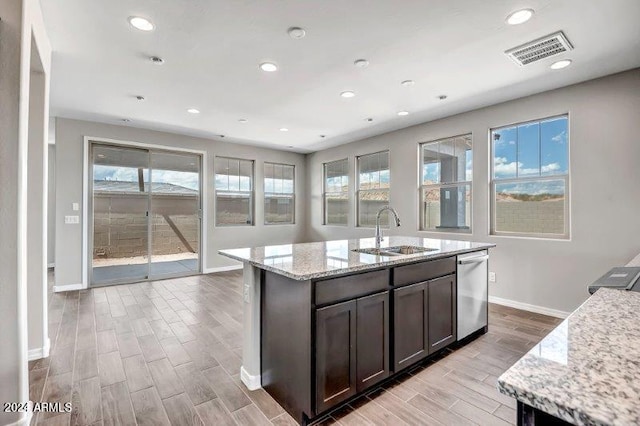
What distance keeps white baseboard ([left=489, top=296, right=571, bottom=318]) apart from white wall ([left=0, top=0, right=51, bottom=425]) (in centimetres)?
473

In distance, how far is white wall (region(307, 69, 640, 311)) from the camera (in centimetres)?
312

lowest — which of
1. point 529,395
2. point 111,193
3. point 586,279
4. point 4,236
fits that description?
point 586,279

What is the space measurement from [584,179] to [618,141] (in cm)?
46

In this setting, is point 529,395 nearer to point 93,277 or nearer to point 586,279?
point 586,279

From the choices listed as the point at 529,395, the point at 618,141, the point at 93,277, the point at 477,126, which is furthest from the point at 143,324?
the point at 618,141

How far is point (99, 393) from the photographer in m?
2.13

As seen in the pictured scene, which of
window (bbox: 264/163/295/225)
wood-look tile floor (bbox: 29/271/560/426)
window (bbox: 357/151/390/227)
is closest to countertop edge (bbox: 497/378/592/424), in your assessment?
wood-look tile floor (bbox: 29/271/560/426)

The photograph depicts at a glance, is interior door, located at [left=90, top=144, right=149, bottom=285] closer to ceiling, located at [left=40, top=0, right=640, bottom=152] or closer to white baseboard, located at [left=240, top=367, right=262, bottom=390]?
ceiling, located at [left=40, top=0, right=640, bottom=152]

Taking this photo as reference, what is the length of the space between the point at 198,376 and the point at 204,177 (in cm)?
442

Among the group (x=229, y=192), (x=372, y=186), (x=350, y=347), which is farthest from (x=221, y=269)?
(x=350, y=347)

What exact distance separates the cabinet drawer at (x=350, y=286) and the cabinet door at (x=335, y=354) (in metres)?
0.05

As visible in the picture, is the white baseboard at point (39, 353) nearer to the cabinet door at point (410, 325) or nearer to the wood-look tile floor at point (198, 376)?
the wood-look tile floor at point (198, 376)

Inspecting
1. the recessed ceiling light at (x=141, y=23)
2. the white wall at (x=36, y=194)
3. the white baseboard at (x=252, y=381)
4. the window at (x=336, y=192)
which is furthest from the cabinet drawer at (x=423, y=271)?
the window at (x=336, y=192)

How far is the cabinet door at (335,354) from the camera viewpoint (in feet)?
5.84
